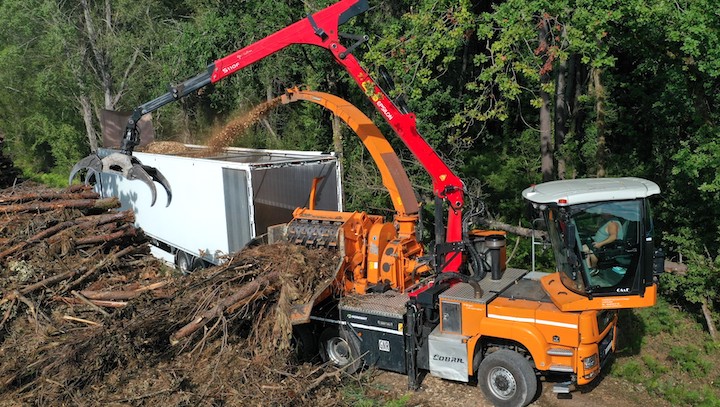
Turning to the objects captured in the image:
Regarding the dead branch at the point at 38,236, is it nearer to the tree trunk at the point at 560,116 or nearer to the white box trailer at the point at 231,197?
the white box trailer at the point at 231,197

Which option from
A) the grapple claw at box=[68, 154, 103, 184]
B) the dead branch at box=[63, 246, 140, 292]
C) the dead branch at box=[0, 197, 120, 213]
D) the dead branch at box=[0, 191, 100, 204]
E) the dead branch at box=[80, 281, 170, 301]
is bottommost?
the dead branch at box=[80, 281, 170, 301]

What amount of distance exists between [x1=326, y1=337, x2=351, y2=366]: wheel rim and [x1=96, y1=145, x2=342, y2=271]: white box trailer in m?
2.49

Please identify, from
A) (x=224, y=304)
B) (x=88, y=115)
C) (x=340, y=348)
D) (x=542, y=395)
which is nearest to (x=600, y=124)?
(x=542, y=395)

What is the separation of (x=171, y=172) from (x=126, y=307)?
5992 millimetres

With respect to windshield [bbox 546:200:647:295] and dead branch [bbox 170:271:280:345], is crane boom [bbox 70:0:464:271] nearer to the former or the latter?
windshield [bbox 546:200:647:295]

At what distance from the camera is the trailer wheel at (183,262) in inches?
551

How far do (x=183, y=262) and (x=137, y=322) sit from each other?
674cm

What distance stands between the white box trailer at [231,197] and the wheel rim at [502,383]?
15.8 ft

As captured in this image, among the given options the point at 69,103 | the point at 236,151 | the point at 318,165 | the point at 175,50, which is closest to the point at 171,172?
the point at 236,151

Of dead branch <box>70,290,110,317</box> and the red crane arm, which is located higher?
the red crane arm

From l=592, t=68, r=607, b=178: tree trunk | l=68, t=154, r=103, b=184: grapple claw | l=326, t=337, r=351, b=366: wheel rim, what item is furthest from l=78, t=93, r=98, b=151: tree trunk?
l=326, t=337, r=351, b=366: wheel rim

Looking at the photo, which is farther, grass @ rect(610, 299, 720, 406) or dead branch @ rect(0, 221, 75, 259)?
dead branch @ rect(0, 221, 75, 259)

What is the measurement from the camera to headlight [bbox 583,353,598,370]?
7.28 meters

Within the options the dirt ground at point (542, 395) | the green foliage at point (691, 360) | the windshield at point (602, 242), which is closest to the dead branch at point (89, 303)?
the dirt ground at point (542, 395)
